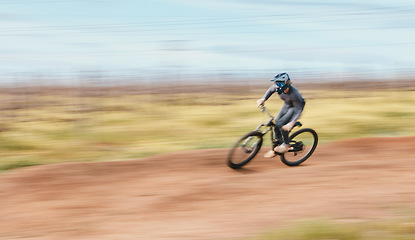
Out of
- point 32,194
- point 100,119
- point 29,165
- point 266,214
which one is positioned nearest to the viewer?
point 266,214

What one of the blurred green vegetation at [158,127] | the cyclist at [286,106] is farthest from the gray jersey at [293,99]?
the blurred green vegetation at [158,127]

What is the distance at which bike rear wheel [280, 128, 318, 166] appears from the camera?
10.9 meters

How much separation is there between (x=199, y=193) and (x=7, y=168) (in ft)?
19.6

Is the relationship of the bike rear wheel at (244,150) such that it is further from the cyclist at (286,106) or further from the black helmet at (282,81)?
the black helmet at (282,81)

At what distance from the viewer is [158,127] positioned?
22.2m

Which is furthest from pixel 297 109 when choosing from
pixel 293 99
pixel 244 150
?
pixel 244 150

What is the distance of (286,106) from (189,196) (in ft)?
10.4

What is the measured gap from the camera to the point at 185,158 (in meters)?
11.7

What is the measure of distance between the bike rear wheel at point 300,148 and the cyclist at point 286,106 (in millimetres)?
354

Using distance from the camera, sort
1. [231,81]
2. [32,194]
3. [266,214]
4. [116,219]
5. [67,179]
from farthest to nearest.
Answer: [231,81] < [67,179] < [32,194] < [116,219] < [266,214]

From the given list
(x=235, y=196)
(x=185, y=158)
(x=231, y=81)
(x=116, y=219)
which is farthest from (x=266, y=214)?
(x=231, y=81)

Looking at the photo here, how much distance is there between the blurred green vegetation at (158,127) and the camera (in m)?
15.6

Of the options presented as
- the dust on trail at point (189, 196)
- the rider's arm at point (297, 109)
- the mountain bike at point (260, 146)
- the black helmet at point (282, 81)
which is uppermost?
the black helmet at point (282, 81)

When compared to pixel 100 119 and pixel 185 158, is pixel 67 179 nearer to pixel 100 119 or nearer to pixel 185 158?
pixel 185 158
